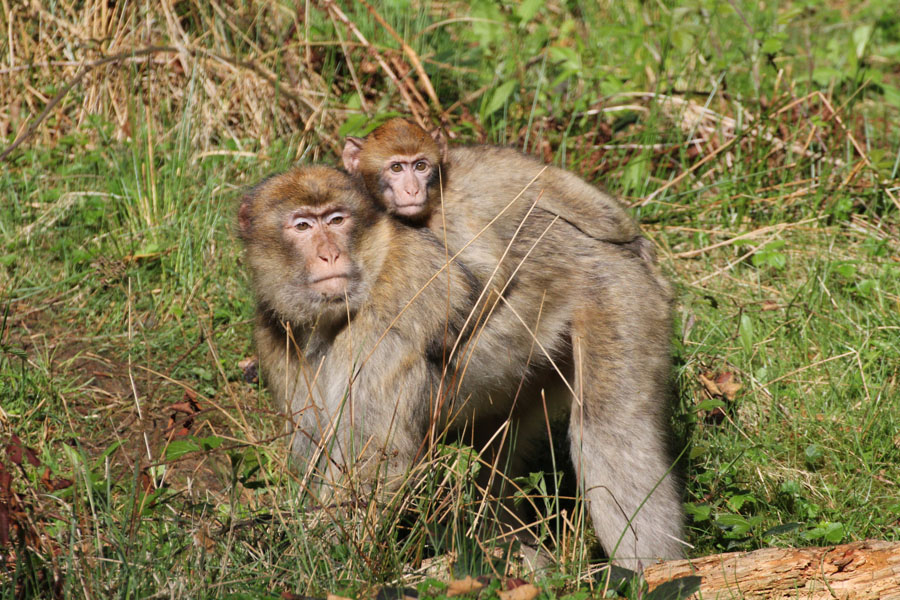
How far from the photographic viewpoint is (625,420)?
147 inches

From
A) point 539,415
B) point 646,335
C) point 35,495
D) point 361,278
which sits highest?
point 361,278

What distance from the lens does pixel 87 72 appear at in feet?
18.8

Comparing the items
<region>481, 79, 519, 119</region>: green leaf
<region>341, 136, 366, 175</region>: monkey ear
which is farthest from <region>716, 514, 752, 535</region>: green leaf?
<region>481, 79, 519, 119</region>: green leaf

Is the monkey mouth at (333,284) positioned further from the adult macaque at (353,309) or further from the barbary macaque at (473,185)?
the barbary macaque at (473,185)

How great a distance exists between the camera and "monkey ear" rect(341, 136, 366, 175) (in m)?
4.53

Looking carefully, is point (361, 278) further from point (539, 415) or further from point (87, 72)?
point (87, 72)

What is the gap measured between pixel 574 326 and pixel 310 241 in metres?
1.10

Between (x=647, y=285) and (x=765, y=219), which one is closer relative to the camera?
(x=647, y=285)

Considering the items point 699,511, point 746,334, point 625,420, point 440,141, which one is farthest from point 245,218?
point 746,334

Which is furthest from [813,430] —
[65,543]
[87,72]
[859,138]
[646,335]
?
[87,72]

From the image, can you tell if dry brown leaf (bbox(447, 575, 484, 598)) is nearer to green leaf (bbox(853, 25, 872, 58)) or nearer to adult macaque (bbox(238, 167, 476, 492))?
adult macaque (bbox(238, 167, 476, 492))

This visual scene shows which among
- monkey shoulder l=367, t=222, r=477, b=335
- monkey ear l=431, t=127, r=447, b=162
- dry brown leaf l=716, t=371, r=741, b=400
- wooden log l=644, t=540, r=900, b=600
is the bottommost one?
dry brown leaf l=716, t=371, r=741, b=400

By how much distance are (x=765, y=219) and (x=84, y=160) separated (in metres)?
3.98

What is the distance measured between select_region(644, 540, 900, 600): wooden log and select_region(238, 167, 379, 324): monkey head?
1458 millimetres
